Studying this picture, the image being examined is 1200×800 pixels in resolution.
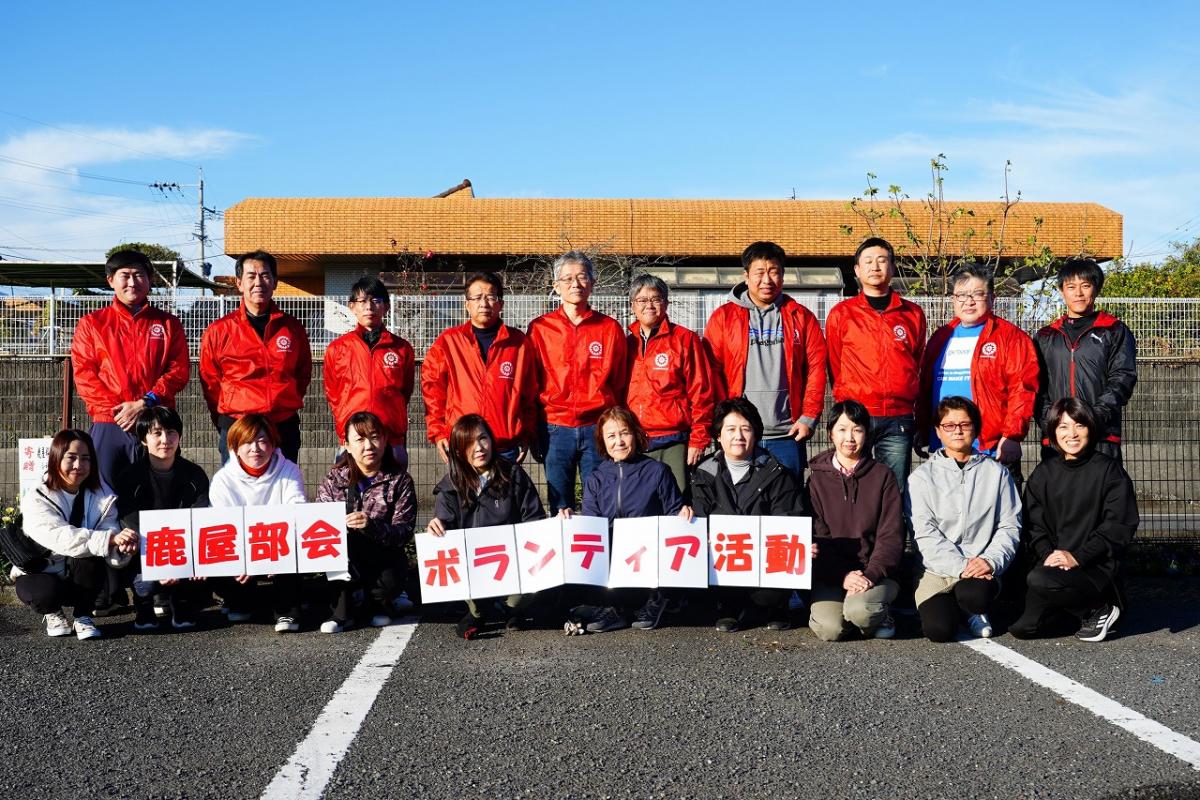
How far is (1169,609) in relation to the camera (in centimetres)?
589

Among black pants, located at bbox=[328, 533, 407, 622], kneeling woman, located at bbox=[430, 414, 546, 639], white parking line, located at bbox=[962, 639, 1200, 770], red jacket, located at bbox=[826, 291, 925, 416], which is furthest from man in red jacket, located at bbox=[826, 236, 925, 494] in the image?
black pants, located at bbox=[328, 533, 407, 622]

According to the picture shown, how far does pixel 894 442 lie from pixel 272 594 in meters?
3.68

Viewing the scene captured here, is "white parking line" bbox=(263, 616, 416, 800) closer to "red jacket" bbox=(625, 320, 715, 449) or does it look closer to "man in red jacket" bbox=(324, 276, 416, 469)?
"man in red jacket" bbox=(324, 276, 416, 469)

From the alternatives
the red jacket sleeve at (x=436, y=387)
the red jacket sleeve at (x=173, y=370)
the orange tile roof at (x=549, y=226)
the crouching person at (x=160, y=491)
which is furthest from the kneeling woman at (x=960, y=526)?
the orange tile roof at (x=549, y=226)

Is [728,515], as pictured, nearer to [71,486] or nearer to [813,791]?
[813,791]

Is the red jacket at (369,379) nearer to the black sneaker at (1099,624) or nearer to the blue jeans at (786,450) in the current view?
the blue jeans at (786,450)

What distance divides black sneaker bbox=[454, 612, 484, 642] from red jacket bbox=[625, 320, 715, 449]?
1.46m

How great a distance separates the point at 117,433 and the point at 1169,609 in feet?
20.6

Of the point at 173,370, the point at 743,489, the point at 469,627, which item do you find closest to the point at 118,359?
the point at 173,370

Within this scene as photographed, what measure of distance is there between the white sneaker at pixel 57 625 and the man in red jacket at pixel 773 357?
384cm

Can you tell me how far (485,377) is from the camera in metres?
5.77

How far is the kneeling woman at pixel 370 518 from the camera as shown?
18.0ft

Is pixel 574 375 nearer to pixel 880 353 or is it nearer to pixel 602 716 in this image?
pixel 880 353

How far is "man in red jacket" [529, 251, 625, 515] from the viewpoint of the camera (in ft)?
19.0
